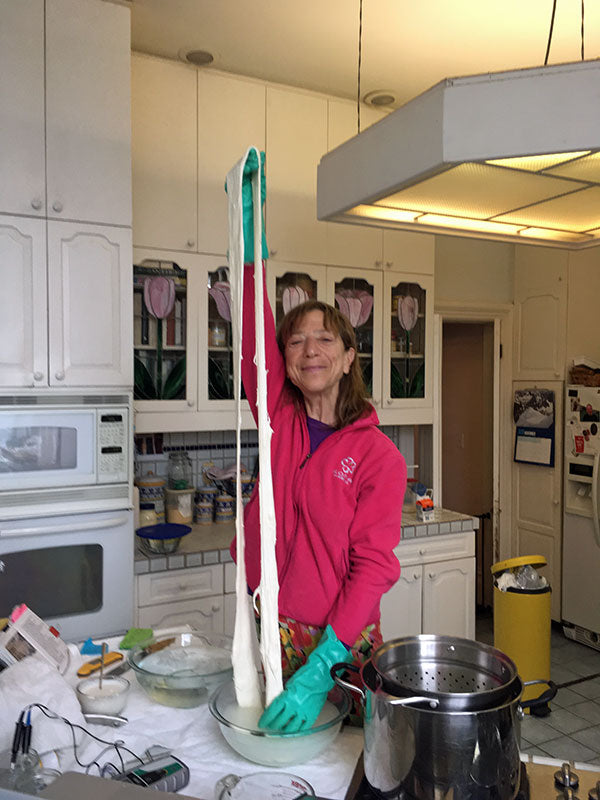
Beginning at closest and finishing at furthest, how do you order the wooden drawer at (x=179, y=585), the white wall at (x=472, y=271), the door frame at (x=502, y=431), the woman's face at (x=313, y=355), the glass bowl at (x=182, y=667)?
1. the glass bowl at (x=182, y=667)
2. the woman's face at (x=313, y=355)
3. the wooden drawer at (x=179, y=585)
4. the white wall at (x=472, y=271)
5. the door frame at (x=502, y=431)

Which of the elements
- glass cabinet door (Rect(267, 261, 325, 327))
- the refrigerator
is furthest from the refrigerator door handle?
glass cabinet door (Rect(267, 261, 325, 327))

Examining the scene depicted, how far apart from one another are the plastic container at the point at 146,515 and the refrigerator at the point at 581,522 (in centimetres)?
234

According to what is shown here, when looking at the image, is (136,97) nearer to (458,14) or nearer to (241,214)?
(458,14)

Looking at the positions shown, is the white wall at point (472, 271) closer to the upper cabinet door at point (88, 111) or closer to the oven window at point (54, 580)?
the upper cabinet door at point (88, 111)

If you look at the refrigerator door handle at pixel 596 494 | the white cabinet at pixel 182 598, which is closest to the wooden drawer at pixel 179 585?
the white cabinet at pixel 182 598

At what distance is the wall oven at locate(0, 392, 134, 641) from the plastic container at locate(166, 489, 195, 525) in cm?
64

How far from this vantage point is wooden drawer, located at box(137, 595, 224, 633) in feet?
8.78

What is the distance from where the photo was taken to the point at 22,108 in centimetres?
238

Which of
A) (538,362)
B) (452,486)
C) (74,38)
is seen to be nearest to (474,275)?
(538,362)

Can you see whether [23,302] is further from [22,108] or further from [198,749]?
[198,749]

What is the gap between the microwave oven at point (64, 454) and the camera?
2.36 meters

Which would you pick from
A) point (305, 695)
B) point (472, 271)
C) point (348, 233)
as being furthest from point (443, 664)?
point (472, 271)

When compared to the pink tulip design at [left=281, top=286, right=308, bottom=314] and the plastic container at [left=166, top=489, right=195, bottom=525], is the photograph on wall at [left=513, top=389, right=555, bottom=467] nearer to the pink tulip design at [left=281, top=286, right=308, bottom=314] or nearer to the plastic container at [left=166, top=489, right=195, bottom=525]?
the pink tulip design at [left=281, top=286, right=308, bottom=314]

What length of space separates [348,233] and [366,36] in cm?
90
